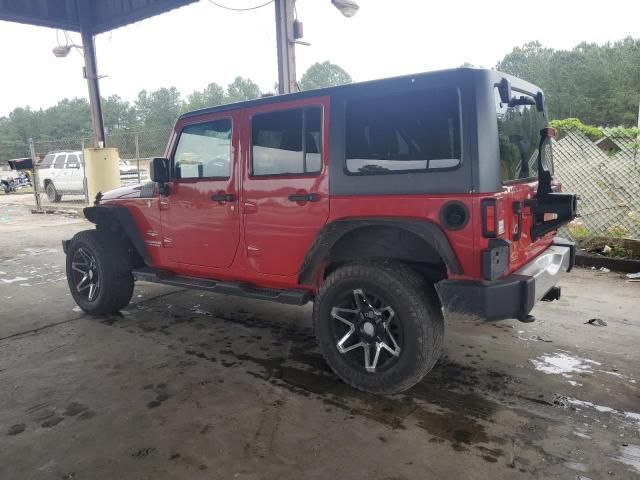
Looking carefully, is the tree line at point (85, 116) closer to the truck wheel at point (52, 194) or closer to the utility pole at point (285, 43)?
the truck wheel at point (52, 194)

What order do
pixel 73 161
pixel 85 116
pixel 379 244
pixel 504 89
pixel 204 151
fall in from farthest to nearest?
pixel 85 116 < pixel 73 161 < pixel 204 151 < pixel 379 244 < pixel 504 89

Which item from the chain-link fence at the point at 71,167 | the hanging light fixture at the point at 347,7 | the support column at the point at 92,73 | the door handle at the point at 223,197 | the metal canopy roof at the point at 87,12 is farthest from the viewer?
the chain-link fence at the point at 71,167

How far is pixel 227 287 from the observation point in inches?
150

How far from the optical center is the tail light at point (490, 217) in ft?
8.35

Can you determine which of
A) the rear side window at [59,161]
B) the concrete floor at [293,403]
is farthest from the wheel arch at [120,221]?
the rear side window at [59,161]

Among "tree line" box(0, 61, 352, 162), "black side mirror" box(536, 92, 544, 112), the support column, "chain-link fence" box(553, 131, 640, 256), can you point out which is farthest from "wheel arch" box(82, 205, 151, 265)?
"tree line" box(0, 61, 352, 162)

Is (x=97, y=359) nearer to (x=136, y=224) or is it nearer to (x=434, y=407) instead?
(x=136, y=224)

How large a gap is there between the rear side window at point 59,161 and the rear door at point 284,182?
15010mm

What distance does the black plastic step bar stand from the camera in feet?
11.3

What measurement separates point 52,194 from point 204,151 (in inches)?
610

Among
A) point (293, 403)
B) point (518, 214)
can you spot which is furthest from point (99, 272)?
point (518, 214)

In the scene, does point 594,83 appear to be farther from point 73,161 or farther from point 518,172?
point 518,172

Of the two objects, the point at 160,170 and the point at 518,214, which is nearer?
the point at 518,214

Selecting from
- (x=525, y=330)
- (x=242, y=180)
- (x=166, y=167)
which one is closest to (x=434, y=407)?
(x=525, y=330)
